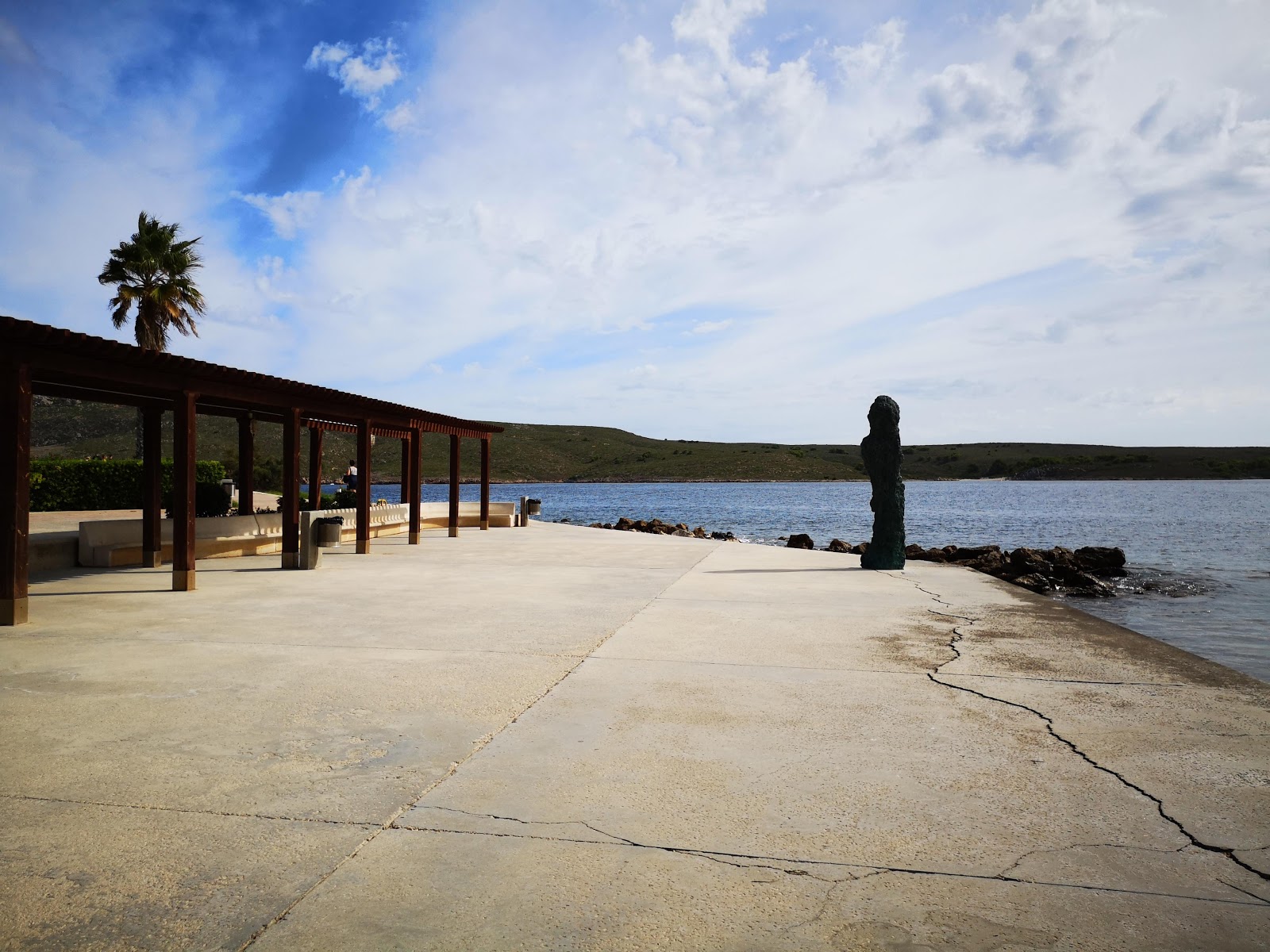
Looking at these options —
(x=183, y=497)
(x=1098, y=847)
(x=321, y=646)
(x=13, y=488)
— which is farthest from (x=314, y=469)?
(x=1098, y=847)

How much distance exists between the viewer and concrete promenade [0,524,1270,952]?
2887 millimetres

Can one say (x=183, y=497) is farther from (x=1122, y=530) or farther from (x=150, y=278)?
(x=1122, y=530)

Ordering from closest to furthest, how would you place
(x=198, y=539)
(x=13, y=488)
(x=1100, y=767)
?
(x=1100, y=767), (x=13, y=488), (x=198, y=539)

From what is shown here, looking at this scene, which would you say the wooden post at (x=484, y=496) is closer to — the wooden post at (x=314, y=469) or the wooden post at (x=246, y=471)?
the wooden post at (x=314, y=469)

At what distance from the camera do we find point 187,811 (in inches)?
148

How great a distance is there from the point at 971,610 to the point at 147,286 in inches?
1106

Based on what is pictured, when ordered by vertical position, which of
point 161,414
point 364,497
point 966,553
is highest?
point 161,414

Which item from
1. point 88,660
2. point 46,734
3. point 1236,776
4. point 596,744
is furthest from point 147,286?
point 1236,776

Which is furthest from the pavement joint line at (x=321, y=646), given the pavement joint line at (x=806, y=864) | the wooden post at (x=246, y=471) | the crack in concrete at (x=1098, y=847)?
the wooden post at (x=246, y=471)

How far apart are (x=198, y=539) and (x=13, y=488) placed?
22.0 ft

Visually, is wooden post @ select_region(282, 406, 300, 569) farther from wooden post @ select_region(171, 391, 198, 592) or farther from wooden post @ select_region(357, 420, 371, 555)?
wooden post @ select_region(171, 391, 198, 592)

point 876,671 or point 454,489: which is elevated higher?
point 454,489

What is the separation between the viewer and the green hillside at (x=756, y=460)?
123688mm

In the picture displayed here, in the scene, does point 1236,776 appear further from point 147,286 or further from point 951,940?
point 147,286
